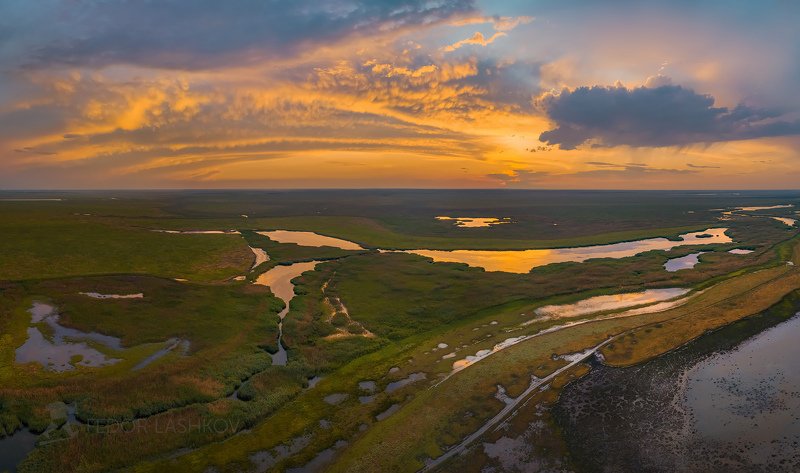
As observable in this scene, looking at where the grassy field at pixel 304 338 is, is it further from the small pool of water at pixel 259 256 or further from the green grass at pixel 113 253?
the small pool of water at pixel 259 256

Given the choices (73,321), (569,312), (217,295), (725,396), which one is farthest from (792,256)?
(73,321)

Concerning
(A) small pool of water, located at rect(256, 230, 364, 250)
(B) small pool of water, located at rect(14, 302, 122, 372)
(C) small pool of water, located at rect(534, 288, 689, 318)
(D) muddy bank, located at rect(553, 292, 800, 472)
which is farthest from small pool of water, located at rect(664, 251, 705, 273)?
(B) small pool of water, located at rect(14, 302, 122, 372)

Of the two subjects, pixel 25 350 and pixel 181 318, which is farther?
pixel 181 318

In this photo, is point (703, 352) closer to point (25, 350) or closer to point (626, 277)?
point (626, 277)

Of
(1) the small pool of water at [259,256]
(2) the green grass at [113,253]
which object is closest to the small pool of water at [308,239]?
(1) the small pool of water at [259,256]

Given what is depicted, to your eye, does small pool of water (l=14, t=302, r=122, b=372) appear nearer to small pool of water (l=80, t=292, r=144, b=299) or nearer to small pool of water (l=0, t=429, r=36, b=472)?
small pool of water (l=80, t=292, r=144, b=299)
